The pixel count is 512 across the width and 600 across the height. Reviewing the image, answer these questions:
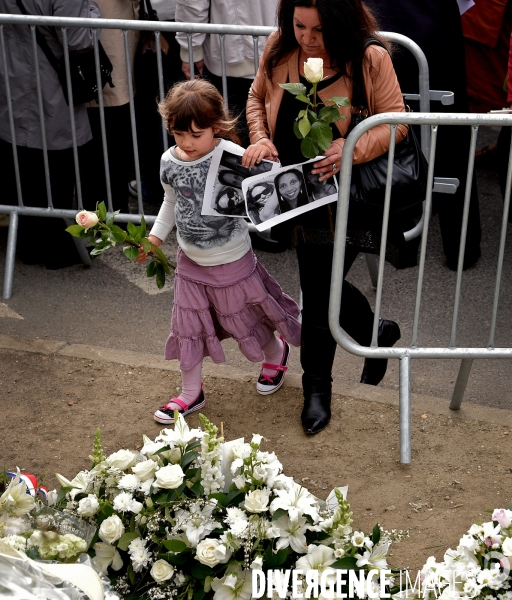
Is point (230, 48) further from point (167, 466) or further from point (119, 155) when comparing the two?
point (167, 466)

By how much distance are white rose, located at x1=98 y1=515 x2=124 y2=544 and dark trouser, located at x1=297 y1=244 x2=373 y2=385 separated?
67.2 inches

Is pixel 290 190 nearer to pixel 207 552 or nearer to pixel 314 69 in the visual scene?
pixel 314 69

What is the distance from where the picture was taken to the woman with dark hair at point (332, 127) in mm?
3369

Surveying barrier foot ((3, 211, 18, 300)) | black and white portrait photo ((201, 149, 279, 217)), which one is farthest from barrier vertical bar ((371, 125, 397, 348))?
barrier foot ((3, 211, 18, 300))

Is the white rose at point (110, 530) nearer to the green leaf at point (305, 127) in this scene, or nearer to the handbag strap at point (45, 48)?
the green leaf at point (305, 127)

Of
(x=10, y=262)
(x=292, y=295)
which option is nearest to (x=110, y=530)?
(x=292, y=295)

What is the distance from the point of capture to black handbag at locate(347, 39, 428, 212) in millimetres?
3523

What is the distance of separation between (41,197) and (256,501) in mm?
3616

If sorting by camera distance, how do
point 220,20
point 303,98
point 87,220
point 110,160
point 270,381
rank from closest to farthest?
point 303,98 → point 87,220 → point 270,381 → point 220,20 → point 110,160

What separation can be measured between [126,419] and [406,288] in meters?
1.95

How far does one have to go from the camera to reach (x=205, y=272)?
3.85 m

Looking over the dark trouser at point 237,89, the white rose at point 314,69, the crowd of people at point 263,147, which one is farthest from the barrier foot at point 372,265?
the white rose at point 314,69

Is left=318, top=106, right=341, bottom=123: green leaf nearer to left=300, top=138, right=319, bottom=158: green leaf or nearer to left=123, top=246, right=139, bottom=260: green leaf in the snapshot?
left=300, top=138, right=319, bottom=158: green leaf

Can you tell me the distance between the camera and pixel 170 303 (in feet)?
17.1
